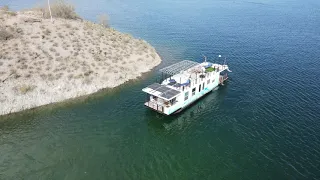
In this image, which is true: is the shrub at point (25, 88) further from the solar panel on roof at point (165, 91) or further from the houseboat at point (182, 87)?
the solar panel on roof at point (165, 91)

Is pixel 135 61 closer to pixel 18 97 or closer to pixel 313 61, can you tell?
pixel 18 97

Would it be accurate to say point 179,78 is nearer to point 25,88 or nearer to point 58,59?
point 58,59

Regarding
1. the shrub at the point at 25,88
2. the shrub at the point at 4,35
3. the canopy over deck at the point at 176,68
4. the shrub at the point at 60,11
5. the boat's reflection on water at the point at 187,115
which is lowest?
the boat's reflection on water at the point at 187,115

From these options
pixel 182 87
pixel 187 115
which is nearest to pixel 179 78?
pixel 182 87

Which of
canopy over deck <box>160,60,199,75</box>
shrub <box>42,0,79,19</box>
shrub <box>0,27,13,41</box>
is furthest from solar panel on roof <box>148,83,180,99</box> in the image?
shrub <box>42,0,79,19</box>

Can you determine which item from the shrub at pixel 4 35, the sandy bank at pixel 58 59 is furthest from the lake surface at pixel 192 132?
the shrub at pixel 4 35

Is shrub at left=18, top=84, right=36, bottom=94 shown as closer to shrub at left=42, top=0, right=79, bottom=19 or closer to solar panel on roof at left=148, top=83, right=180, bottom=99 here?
solar panel on roof at left=148, top=83, right=180, bottom=99
